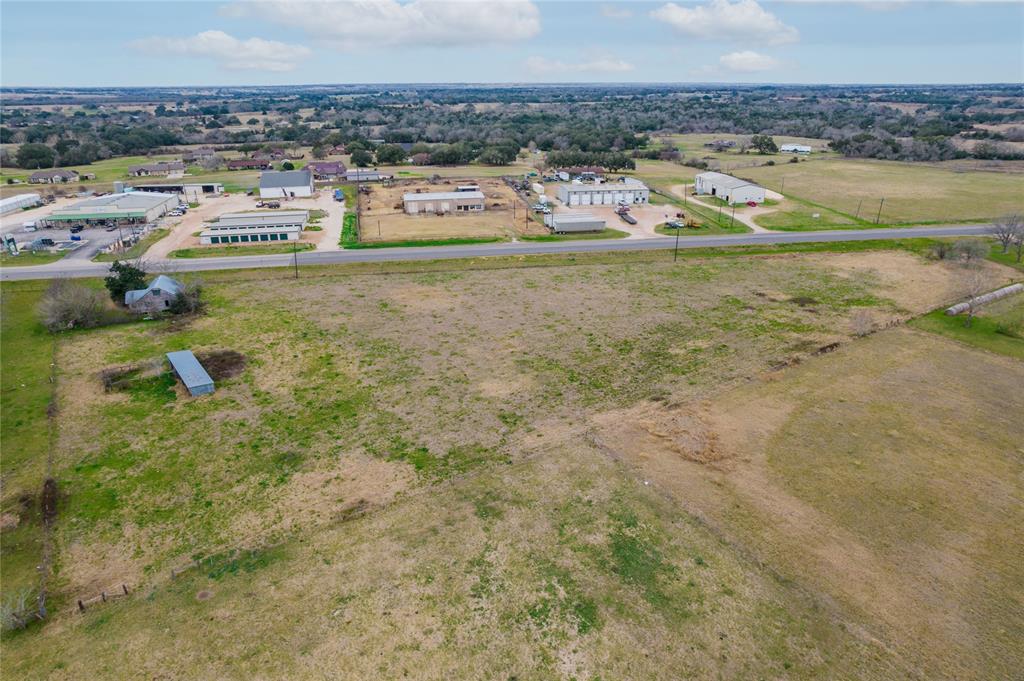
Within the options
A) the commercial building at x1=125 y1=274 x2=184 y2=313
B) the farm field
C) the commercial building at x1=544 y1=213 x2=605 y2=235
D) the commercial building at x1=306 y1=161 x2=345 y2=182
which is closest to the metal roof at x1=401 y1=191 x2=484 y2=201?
the commercial building at x1=544 y1=213 x2=605 y2=235

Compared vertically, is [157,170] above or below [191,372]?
above

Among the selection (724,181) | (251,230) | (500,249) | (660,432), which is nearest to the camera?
(660,432)

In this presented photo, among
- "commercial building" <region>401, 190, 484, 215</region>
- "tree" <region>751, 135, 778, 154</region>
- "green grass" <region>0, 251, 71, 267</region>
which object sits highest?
"tree" <region>751, 135, 778, 154</region>

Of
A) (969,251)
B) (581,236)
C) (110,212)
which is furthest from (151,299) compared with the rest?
(969,251)

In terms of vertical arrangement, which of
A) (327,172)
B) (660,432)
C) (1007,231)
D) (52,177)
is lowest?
(660,432)

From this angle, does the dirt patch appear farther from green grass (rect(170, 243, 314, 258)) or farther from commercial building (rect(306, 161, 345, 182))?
commercial building (rect(306, 161, 345, 182))

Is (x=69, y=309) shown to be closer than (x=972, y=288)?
Yes

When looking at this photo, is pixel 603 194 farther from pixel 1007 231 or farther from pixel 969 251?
pixel 1007 231

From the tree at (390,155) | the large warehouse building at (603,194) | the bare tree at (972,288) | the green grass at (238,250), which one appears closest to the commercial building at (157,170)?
the tree at (390,155)
